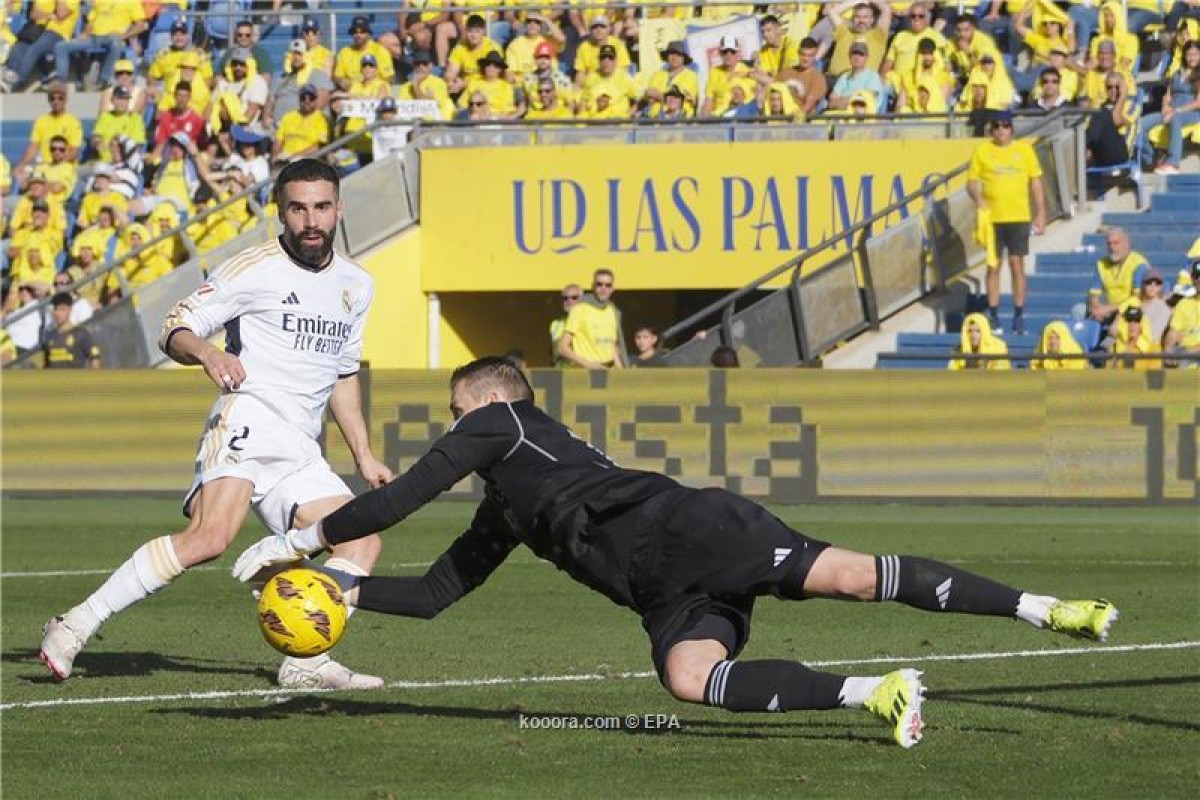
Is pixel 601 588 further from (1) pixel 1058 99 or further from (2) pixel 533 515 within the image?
(1) pixel 1058 99

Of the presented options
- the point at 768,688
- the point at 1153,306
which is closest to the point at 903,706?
the point at 768,688

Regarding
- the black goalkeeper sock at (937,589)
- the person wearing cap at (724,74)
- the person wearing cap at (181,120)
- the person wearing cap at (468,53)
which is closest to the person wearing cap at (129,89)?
the person wearing cap at (181,120)

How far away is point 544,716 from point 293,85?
20450 mm

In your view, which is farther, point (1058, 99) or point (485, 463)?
point (1058, 99)

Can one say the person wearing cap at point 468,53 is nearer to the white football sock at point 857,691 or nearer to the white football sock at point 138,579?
the white football sock at point 138,579

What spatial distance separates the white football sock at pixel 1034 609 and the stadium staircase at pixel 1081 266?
49.8ft

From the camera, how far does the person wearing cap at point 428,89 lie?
91.2 feet

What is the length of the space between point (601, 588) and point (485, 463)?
61 cm

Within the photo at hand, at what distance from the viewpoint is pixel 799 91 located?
86.2ft

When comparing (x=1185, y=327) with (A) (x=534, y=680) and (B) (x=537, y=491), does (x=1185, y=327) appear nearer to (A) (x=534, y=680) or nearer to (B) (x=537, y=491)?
(A) (x=534, y=680)

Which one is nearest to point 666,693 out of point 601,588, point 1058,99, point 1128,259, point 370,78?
point 601,588

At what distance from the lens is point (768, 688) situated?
301 inches

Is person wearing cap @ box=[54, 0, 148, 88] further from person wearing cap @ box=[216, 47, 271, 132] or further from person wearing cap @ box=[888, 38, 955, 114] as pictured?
person wearing cap @ box=[888, 38, 955, 114]

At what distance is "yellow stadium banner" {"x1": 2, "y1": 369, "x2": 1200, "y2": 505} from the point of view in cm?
2067
